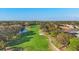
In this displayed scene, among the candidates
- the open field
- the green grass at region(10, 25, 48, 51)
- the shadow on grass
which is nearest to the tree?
the open field

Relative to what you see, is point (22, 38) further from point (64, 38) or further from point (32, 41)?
point (64, 38)

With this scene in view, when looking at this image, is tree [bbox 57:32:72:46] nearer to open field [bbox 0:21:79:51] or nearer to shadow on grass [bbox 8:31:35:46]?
open field [bbox 0:21:79:51]

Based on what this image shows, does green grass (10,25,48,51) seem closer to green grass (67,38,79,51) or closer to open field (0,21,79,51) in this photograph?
open field (0,21,79,51)

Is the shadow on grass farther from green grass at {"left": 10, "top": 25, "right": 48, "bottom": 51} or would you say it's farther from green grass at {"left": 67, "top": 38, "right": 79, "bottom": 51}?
green grass at {"left": 67, "top": 38, "right": 79, "bottom": 51}

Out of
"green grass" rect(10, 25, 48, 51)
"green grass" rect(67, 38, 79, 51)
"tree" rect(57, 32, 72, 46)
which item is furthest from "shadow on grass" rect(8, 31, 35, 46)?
"green grass" rect(67, 38, 79, 51)

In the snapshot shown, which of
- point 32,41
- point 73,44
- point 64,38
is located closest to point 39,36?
point 32,41

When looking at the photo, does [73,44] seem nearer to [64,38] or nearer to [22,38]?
[64,38]
